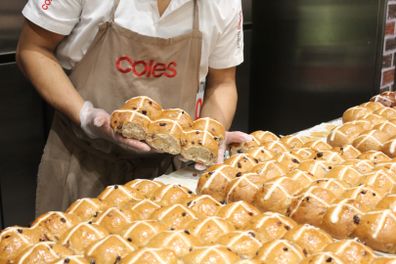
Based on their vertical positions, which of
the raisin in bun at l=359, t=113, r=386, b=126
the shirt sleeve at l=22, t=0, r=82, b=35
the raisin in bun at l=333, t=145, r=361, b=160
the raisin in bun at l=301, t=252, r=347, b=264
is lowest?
the raisin in bun at l=359, t=113, r=386, b=126

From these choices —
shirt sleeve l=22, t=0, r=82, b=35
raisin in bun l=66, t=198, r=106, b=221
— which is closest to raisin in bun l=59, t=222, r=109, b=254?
raisin in bun l=66, t=198, r=106, b=221

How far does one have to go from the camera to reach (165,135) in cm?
189

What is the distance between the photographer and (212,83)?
2.51 meters

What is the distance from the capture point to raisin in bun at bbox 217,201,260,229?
1454 millimetres

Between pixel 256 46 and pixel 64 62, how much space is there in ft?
9.09

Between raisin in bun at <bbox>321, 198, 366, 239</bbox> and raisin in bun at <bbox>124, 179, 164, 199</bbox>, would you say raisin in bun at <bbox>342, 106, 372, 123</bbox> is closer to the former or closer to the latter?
raisin in bun at <bbox>321, 198, 366, 239</bbox>

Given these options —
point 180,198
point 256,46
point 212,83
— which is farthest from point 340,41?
point 180,198

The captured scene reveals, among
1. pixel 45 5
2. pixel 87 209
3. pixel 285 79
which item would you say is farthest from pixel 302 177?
pixel 285 79

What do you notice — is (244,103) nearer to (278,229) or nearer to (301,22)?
(301,22)

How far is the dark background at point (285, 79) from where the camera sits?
3119 mm

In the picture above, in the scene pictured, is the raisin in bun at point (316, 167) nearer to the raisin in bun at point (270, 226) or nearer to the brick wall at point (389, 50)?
the raisin in bun at point (270, 226)

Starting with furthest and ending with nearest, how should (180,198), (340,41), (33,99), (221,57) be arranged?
(340,41), (33,99), (221,57), (180,198)

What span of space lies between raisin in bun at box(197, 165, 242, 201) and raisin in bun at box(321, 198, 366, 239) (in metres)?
0.34

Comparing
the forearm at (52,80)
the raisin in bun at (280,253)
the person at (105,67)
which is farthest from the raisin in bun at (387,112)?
the raisin in bun at (280,253)
